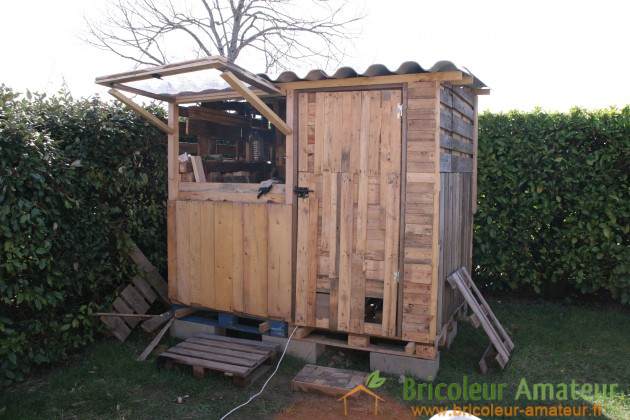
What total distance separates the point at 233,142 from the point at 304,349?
9.29 feet

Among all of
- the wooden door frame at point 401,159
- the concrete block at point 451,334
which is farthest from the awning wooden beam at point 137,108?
the concrete block at point 451,334

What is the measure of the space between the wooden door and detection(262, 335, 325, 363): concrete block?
20cm

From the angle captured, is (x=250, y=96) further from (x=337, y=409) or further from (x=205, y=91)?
(x=337, y=409)

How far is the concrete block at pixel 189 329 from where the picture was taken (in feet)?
18.1

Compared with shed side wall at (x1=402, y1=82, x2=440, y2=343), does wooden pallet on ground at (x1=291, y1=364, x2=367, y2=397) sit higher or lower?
lower

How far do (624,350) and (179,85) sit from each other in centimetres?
517

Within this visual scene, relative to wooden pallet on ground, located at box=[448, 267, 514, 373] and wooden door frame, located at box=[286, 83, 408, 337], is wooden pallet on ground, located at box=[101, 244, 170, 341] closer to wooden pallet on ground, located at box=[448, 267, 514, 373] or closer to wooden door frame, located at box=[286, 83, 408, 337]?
wooden door frame, located at box=[286, 83, 408, 337]

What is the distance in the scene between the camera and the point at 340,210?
4.86 m

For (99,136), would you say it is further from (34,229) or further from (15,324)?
(15,324)

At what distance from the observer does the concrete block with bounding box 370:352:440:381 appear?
15.1 ft

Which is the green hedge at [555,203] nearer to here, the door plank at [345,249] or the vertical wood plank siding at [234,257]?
the door plank at [345,249]

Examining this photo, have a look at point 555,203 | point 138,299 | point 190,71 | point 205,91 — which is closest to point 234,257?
point 138,299

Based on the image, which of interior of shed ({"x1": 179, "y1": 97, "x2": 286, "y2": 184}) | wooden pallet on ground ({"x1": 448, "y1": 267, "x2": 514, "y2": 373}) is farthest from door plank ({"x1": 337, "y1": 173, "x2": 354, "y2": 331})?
interior of shed ({"x1": 179, "y1": 97, "x2": 286, "y2": 184})

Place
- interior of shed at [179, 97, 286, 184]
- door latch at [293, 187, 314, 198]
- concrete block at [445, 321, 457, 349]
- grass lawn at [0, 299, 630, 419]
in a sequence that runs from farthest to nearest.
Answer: interior of shed at [179, 97, 286, 184] < concrete block at [445, 321, 457, 349] < door latch at [293, 187, 314, 198] < grass lawn at [0, 299, 630, 419]
